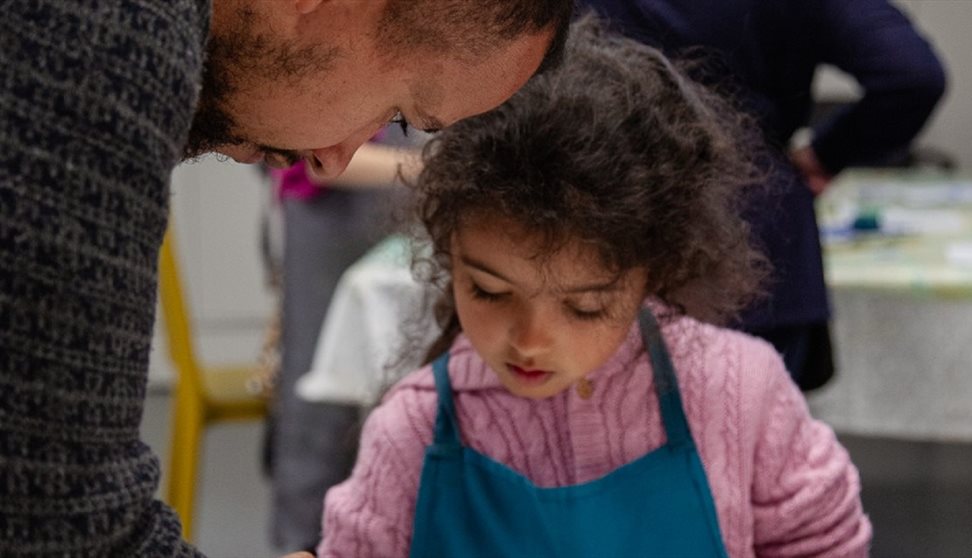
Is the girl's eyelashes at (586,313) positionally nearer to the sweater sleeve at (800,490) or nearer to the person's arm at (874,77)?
the sweater sleeve at (800,490)

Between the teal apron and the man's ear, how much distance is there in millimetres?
472

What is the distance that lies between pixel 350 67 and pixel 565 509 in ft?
1.51

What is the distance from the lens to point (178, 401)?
9.57ft

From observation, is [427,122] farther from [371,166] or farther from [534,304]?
[371,166]

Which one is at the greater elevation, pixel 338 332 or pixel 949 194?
pixel 949 194

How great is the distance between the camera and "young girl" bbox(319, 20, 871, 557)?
3.53 feet

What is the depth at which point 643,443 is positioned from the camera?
46.6 inches

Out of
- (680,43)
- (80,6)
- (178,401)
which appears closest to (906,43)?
(680,43)

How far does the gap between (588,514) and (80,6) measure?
2.13ft

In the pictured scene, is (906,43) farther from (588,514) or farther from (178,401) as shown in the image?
(178,401)

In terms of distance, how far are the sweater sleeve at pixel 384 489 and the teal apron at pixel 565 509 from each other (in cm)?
1

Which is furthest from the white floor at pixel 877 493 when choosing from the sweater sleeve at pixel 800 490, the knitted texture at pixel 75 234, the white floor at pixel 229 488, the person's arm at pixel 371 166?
the person's arm at pixel 371 166

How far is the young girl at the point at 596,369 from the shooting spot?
1076 millimetres

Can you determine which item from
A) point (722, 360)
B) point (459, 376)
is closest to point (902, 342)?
point (722, 360)
